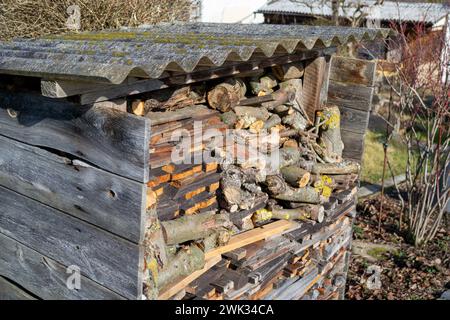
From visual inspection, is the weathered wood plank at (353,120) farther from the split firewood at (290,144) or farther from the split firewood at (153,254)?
the split firewood at (153,254)

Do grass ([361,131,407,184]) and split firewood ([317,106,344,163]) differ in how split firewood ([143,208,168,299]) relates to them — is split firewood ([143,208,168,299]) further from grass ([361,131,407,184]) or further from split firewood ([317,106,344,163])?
grass ([361,131,407,184])

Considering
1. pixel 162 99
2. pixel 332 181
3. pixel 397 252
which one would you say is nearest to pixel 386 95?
pixel 397 252

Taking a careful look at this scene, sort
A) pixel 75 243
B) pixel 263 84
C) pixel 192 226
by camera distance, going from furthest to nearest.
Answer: pixel 263 84, pixel 192 226, pixel 75 243

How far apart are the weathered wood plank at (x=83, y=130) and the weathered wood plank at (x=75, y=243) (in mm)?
403

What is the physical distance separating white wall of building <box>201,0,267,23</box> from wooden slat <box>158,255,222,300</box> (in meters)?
13.3

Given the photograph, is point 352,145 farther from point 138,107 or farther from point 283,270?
point 138,107

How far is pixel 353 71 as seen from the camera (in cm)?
509

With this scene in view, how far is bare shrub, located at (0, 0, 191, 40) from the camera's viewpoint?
5.11 meters

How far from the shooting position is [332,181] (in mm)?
4938

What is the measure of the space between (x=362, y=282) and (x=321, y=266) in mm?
1743

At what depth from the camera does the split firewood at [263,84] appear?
4375 millimetres

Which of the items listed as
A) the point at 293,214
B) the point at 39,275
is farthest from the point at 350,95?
the point at 39,275

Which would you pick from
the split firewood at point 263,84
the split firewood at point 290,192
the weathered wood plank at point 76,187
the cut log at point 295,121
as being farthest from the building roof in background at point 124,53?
the split firewood at point 290,192

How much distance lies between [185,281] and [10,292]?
123 cm
